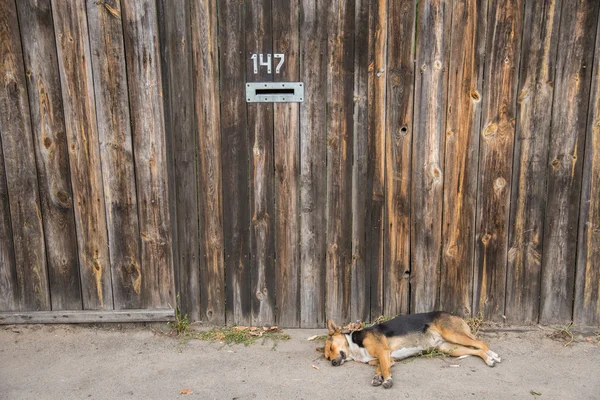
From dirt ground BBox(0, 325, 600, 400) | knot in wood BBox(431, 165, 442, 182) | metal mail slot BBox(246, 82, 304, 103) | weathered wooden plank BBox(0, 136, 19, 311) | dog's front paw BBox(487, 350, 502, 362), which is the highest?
metal mail slot BBox(246, 82, 304, 103)

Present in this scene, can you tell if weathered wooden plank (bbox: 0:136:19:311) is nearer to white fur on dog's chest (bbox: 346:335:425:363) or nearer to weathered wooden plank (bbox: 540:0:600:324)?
white fur on dog's chest (bbox: 346:335:425:363)

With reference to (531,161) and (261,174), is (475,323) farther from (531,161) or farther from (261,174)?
(261,174)

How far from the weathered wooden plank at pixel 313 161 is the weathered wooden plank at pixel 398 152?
495 mm

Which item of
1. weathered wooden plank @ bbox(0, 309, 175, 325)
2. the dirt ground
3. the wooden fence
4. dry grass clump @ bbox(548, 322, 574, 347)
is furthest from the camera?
weathered wooden plank @ bbox(0, 309, 175, 325)

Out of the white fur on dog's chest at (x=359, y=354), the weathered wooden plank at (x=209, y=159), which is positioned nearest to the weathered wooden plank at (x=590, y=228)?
the white fur on dog's chest at (x=359, y=354)

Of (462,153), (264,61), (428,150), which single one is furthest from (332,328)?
(264,61)

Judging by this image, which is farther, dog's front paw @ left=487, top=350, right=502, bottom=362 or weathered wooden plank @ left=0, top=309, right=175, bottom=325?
weathered wooden plank @ left=0, top=309, right=175, bottom=325

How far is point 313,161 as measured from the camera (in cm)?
398

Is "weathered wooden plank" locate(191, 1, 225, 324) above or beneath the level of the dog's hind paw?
above

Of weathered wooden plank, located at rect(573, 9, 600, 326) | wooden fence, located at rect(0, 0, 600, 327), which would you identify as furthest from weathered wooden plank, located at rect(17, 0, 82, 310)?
weathered wooden plank, located at rect(573, 9, 600, 326)

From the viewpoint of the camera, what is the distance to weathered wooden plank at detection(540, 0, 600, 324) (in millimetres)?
3766

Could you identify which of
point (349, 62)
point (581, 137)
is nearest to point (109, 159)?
point (349, 62)

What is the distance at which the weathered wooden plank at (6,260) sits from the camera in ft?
13.2

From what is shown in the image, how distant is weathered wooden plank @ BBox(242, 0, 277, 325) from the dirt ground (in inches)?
16.9
